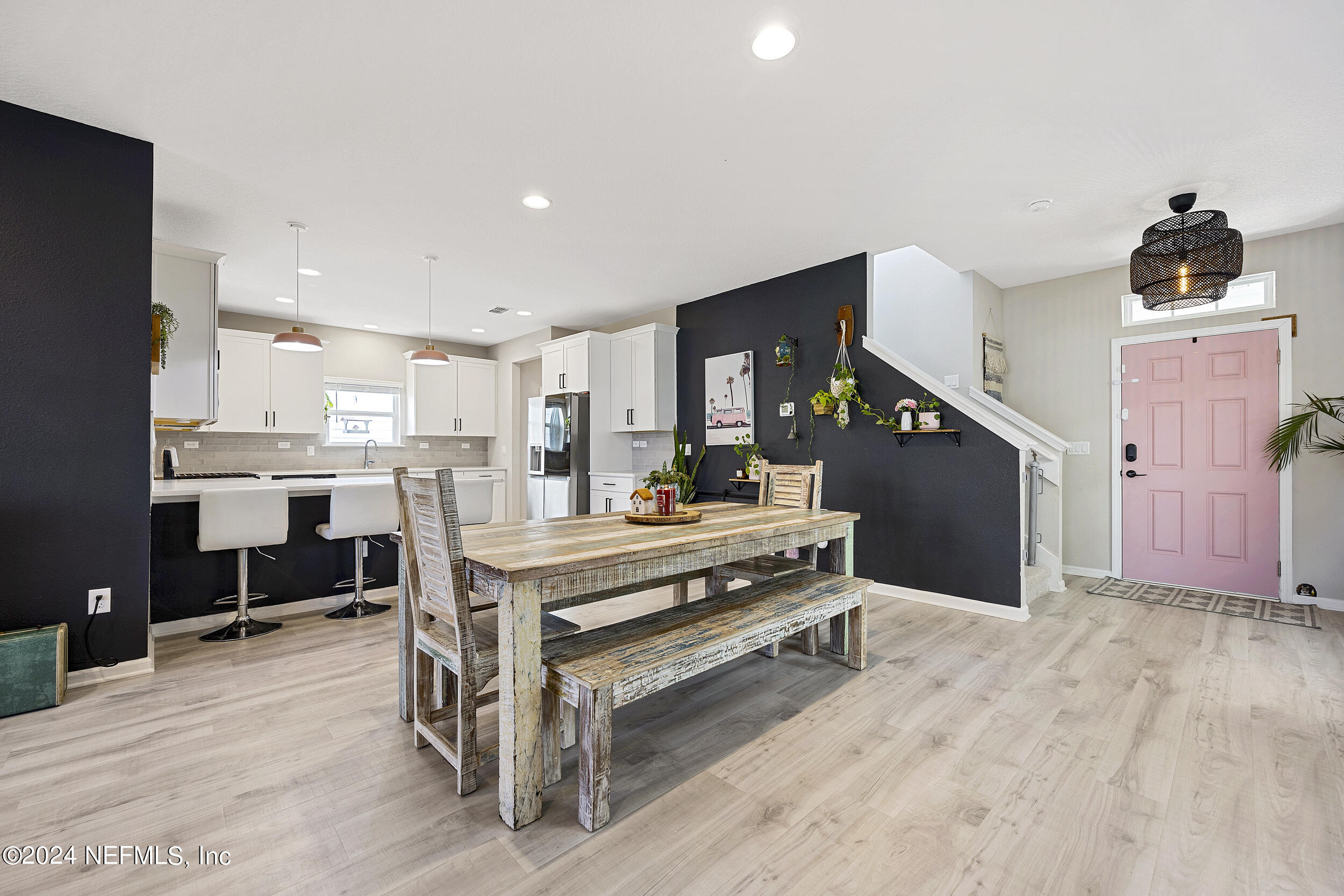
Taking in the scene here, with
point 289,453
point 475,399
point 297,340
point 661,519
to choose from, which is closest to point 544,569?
point 661,519

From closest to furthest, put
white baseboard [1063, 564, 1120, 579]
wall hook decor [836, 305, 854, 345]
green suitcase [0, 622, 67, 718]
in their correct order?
green suitcase [0, 622, 67, 718] < wall hook decor [836, 305, 854, 345] < white baseboard [1063, 564, 1120, 579]

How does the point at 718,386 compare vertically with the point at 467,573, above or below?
above

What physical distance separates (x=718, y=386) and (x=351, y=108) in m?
3.65

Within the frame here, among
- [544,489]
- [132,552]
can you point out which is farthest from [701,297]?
[132,552]

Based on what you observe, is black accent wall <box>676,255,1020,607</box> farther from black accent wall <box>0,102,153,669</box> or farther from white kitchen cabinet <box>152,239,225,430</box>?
black accent wall <box>0,102,153,669</box>

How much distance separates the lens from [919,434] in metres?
4.15

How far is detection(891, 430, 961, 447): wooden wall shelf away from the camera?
3.97m

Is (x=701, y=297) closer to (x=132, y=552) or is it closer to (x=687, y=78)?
(x=687, y=78)

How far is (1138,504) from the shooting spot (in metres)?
4.68

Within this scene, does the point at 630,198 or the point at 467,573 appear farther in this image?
the point at 630,198

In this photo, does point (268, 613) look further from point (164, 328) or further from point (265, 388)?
point (265, 388)

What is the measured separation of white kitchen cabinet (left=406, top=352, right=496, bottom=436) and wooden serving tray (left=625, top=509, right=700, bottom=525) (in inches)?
201

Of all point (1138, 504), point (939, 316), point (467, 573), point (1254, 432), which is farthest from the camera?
point (939, 316)

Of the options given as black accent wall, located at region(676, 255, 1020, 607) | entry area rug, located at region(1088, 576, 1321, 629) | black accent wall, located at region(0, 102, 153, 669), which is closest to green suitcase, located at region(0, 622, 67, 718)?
black accent wall, located at region(0, 102, 153, 669)
